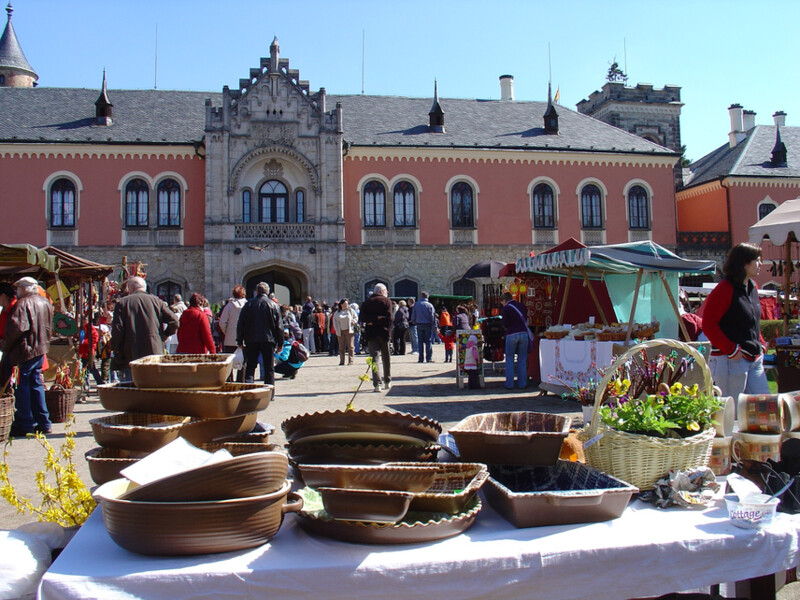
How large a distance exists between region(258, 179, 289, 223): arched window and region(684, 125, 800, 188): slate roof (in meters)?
20.0

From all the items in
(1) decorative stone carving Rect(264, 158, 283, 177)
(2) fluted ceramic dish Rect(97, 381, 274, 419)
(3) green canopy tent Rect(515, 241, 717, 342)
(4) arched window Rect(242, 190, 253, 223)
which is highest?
(1) decorative stone carving Rect(264, 158, 283, 177)

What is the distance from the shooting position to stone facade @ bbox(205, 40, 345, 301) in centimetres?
2605

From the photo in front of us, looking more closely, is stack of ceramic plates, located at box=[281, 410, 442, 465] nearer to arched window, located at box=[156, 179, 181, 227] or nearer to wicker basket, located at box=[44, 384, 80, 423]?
wicker basket, located at box=[44, 384, 80, 423]

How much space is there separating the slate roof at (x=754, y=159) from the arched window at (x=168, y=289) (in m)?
24.6

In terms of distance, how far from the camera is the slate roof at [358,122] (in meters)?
27.3

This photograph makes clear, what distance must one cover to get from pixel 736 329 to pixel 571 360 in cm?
451

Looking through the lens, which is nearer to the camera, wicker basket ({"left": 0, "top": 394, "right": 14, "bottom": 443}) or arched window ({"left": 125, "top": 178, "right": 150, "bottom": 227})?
wicker basket ({"left": 0, "top": 394, "right": 14, "bottom": 443})

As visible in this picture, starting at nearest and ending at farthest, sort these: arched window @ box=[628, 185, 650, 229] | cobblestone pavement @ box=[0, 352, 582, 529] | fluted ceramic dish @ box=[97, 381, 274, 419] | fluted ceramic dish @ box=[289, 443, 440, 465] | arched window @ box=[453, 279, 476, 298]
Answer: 1. fluted ceramic dish @ box=[289, 443, 440, 465]
2. fluted ceramic dish @ box=[97, 381, 274, 419]
3. cobblestone pavement @ box=[0, 352, 582, 529]
4. arched window @ box=[453, 279, 476, 298]
5. arched window @ box=[628, 185, 650, 229]

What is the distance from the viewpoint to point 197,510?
2.14 m

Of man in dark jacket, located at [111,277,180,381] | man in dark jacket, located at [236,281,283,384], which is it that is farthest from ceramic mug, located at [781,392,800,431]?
man in dark jacket, located at [236,281,283,384]

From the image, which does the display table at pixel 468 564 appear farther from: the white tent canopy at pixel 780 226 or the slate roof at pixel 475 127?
the slate roof at pixel 475 127

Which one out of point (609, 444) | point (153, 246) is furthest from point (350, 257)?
point (609, 444)

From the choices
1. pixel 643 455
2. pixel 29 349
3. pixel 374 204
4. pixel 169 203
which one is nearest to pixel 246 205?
pixel 169 203

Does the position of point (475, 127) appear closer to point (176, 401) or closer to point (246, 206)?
point (246, 206)
